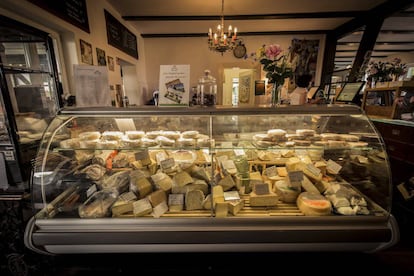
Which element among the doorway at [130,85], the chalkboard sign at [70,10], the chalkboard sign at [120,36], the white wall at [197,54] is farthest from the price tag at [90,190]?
the white wall at [197,54]

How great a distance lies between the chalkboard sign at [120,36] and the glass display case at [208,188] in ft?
10.0

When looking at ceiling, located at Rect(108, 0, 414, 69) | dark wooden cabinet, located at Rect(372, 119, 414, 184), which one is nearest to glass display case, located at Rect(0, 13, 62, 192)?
ceiling, located at Rect(108, 0, 414, 69)

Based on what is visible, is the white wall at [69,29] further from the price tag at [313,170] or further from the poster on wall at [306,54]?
the poster on wall at [306,54]

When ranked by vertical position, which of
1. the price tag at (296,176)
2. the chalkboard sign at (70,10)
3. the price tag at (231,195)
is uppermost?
the chalkboard sign at (70,10)

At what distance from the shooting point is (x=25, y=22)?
6.54ft

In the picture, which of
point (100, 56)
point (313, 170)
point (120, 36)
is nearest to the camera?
point (313, 170)

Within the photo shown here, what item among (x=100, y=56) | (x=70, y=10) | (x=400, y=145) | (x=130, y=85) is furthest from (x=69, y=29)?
(x=400, y=145)

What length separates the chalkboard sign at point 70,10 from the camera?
213cm

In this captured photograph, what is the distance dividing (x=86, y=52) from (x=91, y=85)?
79.0 inches

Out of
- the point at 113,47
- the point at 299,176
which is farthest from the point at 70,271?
the point at 113,47

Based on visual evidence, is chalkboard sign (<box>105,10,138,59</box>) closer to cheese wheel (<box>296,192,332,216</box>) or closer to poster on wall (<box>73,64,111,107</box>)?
poster on wall (<box>73,64,111,107</box>)

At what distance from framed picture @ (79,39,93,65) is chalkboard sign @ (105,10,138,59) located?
0.86 m

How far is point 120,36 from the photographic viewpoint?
163 inches

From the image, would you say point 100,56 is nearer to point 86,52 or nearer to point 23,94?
point 86,52
